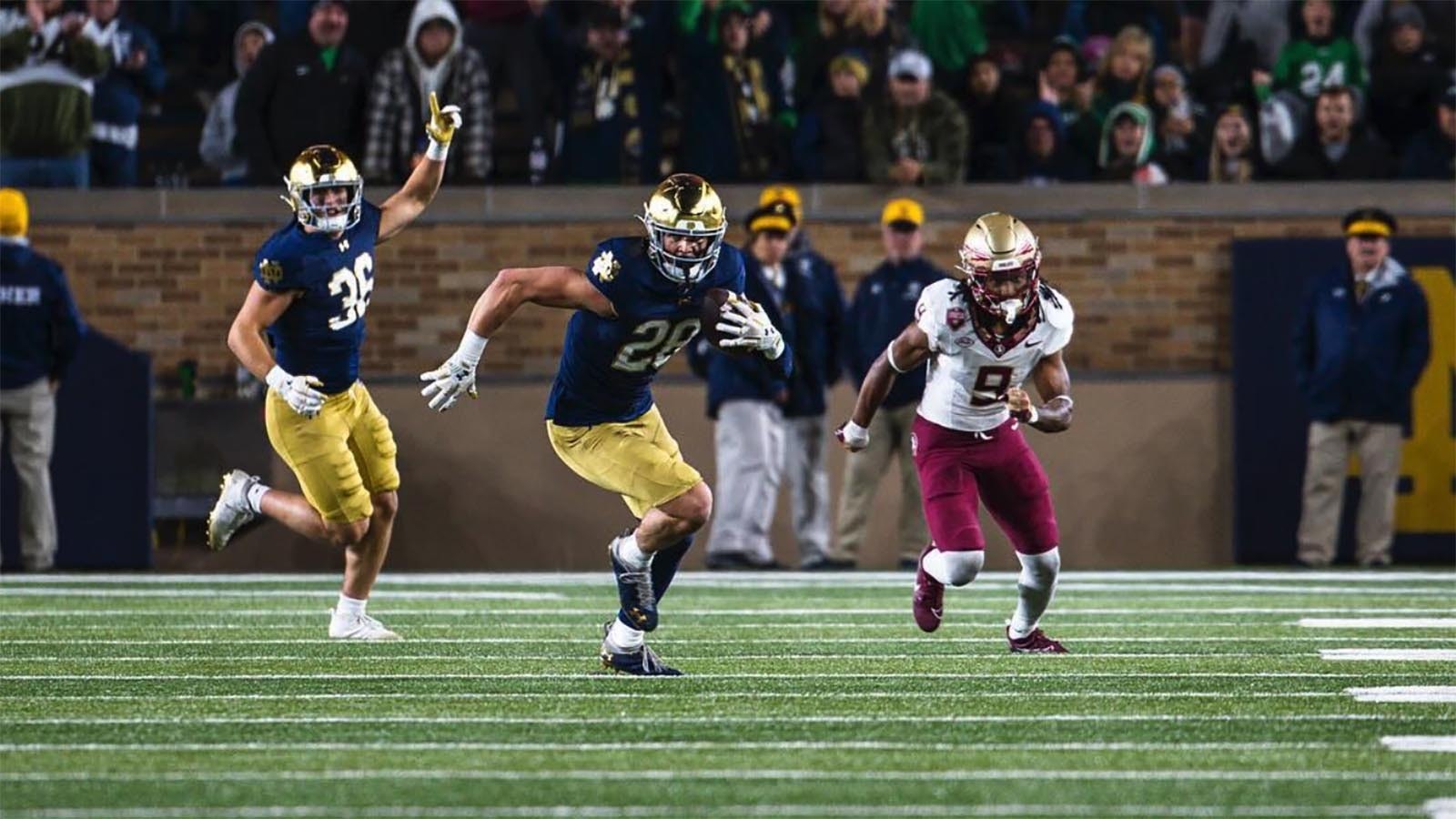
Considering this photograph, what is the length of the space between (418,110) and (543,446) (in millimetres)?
1984

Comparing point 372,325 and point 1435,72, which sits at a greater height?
point 1435,72

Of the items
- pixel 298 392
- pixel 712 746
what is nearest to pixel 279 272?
pixel 298 392

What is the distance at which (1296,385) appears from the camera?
13703 mm

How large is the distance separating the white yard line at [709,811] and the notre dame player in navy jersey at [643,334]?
247 cm

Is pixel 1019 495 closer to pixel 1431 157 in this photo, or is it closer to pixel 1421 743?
pixel 1421 743

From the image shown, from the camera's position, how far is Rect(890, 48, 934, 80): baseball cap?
13430 millimetres

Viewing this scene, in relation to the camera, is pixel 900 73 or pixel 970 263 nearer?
pixel 970 263

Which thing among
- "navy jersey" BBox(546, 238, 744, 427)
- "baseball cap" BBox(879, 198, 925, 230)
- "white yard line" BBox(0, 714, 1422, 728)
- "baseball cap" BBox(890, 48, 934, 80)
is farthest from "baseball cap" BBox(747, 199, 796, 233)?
"white yard line" BBox(0, 714, 1422, 728)

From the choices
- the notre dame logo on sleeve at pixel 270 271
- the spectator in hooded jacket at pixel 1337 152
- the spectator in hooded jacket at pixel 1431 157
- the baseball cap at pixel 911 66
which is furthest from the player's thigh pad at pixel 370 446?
the spectator in hooded jacket at pixel 1431 157

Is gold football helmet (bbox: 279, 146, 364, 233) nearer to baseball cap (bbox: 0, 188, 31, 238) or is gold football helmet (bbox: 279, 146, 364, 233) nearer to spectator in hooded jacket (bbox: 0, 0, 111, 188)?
baseball cap (bbox: 0, 188, 31, 238)

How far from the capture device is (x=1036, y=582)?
8.20m

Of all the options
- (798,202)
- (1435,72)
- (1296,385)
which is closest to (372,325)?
(798,202)

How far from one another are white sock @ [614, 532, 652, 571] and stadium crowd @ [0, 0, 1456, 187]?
630 centimetres

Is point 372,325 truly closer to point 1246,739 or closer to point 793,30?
point 793,30
